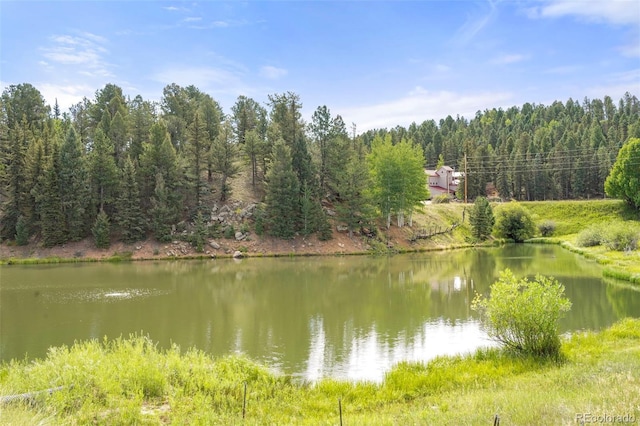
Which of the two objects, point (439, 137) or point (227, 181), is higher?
point (439, 137)

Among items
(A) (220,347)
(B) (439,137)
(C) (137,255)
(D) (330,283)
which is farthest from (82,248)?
(B) (439,137)

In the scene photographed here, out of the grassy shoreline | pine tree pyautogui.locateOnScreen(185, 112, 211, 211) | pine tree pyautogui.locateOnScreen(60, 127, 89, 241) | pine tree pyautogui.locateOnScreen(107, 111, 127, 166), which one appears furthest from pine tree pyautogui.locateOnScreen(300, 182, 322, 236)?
pine tree pyautogui.locateOnScreen(60, 127, 89, 241)

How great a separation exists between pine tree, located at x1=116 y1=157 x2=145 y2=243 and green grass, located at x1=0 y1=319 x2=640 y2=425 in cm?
4157

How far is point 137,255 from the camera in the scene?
50.0 metres

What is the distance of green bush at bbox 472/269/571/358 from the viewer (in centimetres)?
1262

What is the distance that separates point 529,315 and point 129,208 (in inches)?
1907

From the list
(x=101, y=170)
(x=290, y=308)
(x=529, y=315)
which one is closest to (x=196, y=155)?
(x=101, y=170)

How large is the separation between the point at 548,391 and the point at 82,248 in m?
51.4

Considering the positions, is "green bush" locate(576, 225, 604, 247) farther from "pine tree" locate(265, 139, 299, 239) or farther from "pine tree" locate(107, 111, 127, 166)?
"pine tree" locate(107, 111, 127, 166)

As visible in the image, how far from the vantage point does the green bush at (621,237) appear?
4425cm

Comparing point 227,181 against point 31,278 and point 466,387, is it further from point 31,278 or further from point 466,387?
point 466,387

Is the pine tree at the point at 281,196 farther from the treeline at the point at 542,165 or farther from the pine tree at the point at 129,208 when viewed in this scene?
the treeline at the point at 542,165

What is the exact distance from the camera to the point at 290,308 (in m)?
24.1

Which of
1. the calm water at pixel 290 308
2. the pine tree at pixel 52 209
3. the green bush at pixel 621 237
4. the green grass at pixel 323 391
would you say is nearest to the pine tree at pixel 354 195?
the calm water at pixel 290 308
